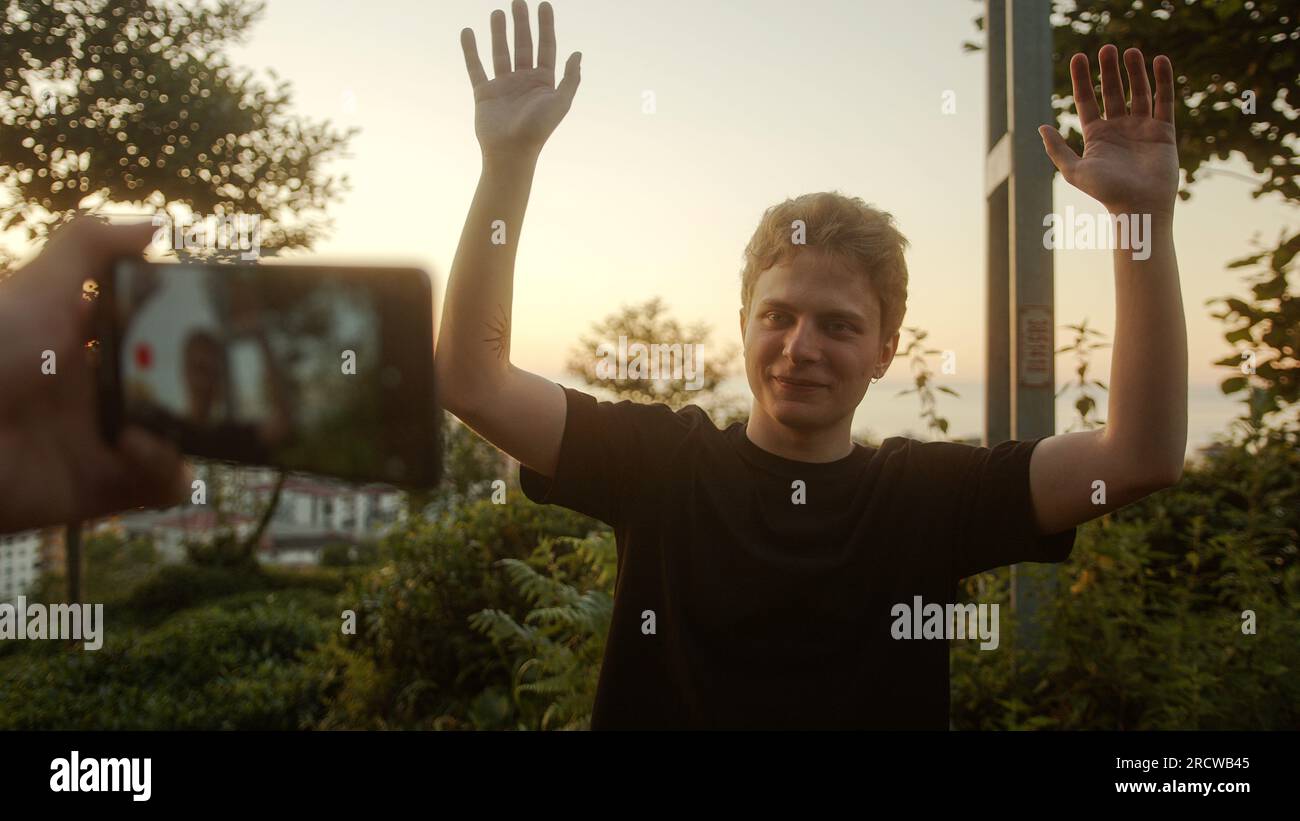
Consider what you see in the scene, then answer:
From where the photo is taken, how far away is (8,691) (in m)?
4.57

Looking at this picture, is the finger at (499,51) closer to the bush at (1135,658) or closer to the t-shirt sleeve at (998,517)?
the t-shirt sleeve at (998,517)

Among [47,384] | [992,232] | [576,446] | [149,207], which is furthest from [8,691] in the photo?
[992,232]

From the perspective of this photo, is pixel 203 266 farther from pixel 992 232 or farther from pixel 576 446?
pixel 992 232

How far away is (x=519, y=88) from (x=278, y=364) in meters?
1.09

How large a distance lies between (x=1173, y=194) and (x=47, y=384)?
1768 millimetres

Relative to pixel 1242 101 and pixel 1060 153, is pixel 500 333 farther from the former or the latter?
pixel 1242 101

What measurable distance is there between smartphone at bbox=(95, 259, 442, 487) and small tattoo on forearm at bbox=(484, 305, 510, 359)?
906 mm

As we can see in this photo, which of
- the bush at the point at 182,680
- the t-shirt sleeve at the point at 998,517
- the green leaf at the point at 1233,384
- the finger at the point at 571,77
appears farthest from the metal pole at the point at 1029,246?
the bush at the point at 182,680

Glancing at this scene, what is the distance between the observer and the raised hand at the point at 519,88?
5.45 feet

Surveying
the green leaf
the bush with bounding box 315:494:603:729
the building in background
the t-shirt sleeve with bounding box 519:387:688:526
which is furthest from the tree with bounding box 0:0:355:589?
the green leaf

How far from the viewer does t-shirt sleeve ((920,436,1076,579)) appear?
1893mm

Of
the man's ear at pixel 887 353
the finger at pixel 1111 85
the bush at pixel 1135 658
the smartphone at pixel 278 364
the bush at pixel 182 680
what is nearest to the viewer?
the smartphone at pixel 278 364

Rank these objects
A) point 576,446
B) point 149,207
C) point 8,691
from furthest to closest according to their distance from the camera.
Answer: point 149,207
point 8,691
point 576,446

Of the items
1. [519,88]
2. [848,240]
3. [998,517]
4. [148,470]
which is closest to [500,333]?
[519,88]
